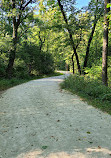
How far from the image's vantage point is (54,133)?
3908 mm

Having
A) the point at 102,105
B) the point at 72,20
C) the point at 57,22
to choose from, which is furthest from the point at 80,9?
the point at 102,105

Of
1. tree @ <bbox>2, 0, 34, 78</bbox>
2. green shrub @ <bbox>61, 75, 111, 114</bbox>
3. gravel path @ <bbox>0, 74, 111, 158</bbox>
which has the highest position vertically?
tree @ <bbox>2, 0, 34, 78</bbox>

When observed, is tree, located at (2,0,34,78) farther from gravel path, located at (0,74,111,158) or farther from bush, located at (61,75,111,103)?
gravel path, located at (0,74,111,158)

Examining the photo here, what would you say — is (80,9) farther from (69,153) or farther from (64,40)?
(69,153)

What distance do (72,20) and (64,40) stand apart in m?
2.13

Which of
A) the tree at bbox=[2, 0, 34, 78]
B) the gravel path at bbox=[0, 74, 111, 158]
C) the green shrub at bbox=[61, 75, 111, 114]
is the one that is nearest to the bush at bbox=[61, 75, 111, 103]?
the green shrub at bbox=[61, 75, 111, 114]

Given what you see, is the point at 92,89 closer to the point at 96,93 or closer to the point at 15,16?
the point at 96,93

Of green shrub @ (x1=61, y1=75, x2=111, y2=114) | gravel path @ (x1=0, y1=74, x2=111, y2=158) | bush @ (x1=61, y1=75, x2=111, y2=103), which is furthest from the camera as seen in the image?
bush @ (x1=61, y1=75, x2=111, y2=103)

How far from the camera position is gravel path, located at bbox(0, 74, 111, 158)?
3041 mm

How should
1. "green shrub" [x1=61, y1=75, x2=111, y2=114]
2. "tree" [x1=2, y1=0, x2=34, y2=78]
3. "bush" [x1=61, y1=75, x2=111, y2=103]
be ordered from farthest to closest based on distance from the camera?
"tree" [x1=2, y1=0, x2=34, y2=78]
"bush" [x1=61, y1=75, x2=111, y2=103]
"green shrub" [x1=61, y1=75, x2=111, y2=114]

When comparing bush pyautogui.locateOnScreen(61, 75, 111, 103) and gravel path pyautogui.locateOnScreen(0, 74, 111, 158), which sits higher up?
bush pyautogui.locateOnScreen(61, 75, 111, 103)

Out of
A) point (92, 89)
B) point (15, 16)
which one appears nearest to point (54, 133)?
point (92, 89)

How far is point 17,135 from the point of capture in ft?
12.6

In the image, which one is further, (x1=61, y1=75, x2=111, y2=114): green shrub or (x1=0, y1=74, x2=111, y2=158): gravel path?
(x1=61, y1=75, x2=111, y2=114): green shrub
